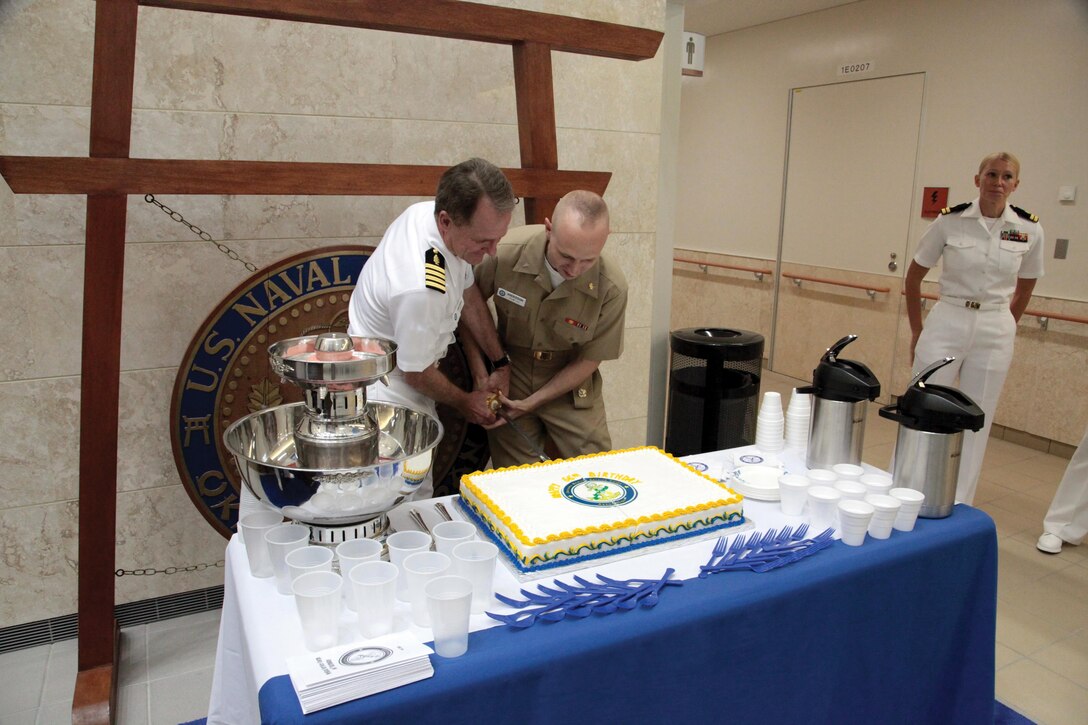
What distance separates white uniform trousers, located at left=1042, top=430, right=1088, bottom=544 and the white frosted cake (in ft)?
8.66

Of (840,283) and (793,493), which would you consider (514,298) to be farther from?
(840,283)

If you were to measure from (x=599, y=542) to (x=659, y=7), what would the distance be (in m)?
2.64

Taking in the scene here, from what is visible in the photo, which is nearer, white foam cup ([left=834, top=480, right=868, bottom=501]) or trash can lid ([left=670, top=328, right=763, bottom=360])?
white foam cup ([left=834, top=480, right=868, bottom=501])

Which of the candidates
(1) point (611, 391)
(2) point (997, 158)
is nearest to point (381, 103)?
(1) point (611, 391)

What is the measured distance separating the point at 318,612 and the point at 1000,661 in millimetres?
2645

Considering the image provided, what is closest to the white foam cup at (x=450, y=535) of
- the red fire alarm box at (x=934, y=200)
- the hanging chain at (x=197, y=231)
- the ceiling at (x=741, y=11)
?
the hanging chain at (x=197, y=231)

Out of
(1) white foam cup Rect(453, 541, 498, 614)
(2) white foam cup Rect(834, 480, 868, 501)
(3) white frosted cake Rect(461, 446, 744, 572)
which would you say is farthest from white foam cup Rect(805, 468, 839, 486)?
(1) white foam cup Rect(453, 541, 498, 614)

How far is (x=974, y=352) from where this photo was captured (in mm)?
3990

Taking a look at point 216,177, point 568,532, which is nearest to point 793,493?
point 568,532

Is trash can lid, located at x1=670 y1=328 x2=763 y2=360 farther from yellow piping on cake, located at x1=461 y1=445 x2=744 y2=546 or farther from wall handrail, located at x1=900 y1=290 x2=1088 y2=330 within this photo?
wall handrail, located at x1=900 y1=290 x2=1088 y2=330

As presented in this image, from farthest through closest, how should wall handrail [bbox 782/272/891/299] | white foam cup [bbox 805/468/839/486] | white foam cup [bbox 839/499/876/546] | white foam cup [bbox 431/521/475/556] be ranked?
wall handrail [bbox 782/272/891/299] < white foam cup [bbox 805/468/839/486] < white foam cup [bbox 839/499/876/546] < white foam cup [bbox 431/521/475/556]

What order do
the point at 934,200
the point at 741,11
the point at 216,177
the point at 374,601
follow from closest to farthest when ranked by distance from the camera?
the point at 374,601, the point at 216,177, the point at 934,200, the point at 741,11

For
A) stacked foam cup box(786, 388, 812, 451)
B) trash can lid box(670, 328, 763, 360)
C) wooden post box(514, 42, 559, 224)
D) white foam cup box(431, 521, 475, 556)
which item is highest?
wooden post box(514, 42, 559, 224)

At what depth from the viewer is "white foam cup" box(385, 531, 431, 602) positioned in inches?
60.0
